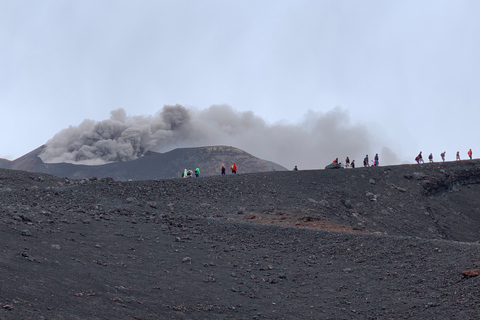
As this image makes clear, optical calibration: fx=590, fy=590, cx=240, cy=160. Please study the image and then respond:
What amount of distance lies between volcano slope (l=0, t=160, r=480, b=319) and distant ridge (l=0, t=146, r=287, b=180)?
136ft

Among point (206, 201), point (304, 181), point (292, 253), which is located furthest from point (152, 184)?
point (292, 253)

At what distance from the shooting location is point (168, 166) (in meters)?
74.7

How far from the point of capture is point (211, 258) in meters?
18.5

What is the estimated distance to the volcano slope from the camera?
1343cm

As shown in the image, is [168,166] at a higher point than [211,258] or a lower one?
higher

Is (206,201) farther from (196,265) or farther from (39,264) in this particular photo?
(39,264)

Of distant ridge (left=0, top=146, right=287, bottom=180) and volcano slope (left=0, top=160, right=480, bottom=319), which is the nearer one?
volcano slope (left=0, top=160, right=480, bottom=319)

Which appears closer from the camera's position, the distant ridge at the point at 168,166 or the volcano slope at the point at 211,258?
the volcano slope at the point at 211,258

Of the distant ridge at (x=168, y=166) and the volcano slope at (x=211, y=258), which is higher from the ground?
the distant ridge at (x=168, y=166)

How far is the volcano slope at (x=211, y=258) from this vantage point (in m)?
13.4

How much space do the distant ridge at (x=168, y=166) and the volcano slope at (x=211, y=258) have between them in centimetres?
4147

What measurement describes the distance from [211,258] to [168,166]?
5685cm

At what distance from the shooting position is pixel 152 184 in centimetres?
2938

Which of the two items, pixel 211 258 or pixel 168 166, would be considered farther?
pixel 168 166
